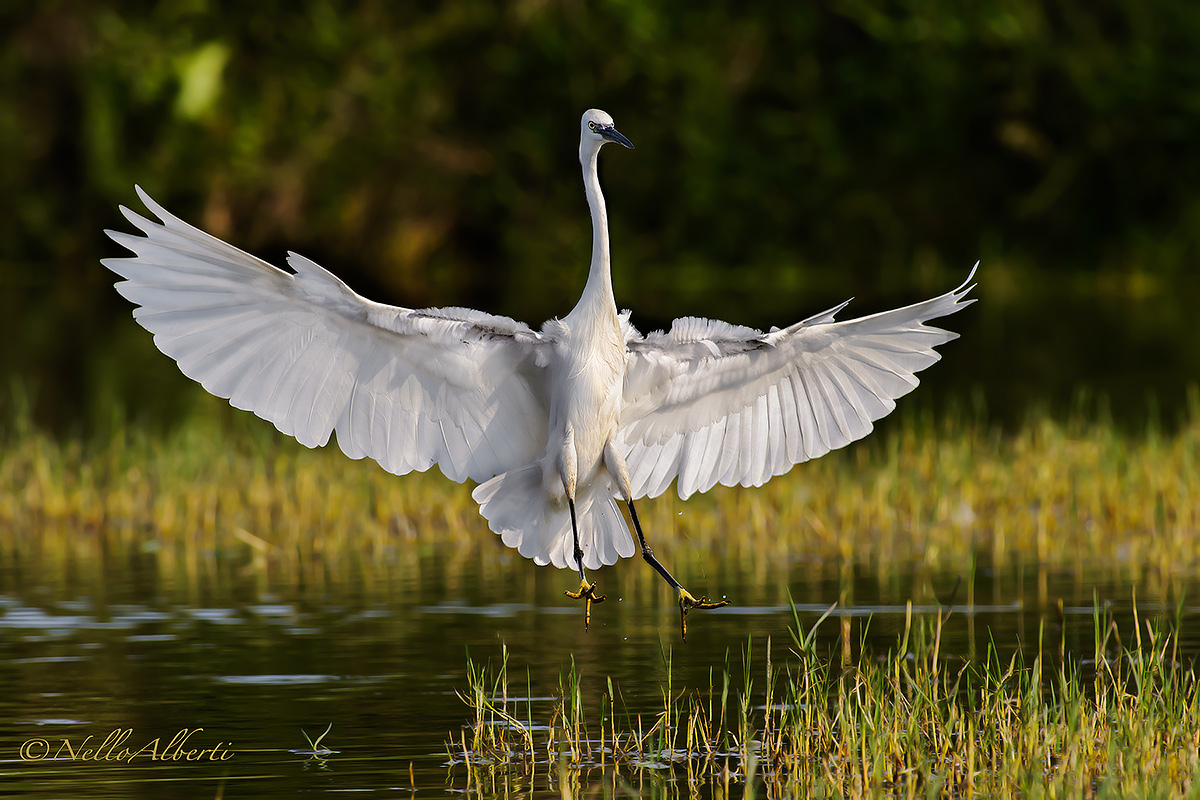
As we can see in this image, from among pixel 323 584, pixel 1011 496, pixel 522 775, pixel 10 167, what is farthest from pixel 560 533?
pixel 10 167

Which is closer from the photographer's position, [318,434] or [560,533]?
[318,434]

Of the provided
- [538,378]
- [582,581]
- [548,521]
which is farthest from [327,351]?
[582,581]

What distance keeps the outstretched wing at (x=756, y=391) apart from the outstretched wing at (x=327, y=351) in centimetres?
47

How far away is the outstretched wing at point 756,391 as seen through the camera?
659 cm

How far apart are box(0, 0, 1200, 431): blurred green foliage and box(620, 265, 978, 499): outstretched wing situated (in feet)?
69.2

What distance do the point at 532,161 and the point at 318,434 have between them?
24.9 meters

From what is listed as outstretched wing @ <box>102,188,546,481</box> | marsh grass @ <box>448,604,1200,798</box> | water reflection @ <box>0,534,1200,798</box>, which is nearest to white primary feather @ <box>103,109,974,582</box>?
outstretched wing @ <box>102,188,546,481</box>

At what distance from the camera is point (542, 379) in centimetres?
682

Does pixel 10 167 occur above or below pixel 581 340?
above

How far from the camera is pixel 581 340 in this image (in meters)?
6.55

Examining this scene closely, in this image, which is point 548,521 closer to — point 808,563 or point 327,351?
point 327,351

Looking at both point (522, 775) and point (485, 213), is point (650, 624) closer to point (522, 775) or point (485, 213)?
point (522, 775)

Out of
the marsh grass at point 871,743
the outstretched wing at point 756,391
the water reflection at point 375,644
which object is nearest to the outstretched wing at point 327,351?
the outstretched wing at point 756,391

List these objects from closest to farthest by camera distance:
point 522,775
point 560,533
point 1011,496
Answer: point 522,775, point 560,533, point 1011,496
